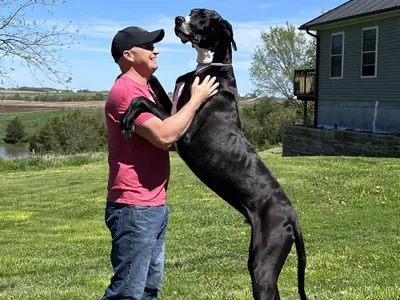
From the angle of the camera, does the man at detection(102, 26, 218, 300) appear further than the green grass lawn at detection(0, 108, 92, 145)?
No

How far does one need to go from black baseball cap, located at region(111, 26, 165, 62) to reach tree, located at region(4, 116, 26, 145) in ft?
169

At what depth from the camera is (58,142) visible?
44750 millimetres

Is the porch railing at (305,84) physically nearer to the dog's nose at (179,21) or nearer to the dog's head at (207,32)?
the dog's head at (207,32)

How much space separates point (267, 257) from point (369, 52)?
62.9 ft

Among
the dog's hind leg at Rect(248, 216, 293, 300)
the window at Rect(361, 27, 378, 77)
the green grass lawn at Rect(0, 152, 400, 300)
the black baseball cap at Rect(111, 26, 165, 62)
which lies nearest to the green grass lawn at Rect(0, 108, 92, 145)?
the window at Rect(361, 27, 378, 77)

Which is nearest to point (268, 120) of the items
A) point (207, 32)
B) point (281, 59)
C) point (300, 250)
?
point (281, 59)

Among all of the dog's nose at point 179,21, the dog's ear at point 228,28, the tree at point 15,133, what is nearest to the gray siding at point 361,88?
the dog's ear at point 228,28

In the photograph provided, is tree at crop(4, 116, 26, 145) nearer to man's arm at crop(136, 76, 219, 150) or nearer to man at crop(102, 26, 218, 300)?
man at crop(102, 26, 218, 300)

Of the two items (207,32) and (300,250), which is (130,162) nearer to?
(207,32)

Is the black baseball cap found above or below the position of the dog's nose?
below

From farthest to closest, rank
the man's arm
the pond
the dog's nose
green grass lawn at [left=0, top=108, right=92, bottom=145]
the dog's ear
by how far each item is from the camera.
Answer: green grass lawn at [left=0, top=108, right=92, bottom=145]
the pond
the dog's ear
the dog's nose
the man's arm

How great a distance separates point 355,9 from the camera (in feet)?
71.1

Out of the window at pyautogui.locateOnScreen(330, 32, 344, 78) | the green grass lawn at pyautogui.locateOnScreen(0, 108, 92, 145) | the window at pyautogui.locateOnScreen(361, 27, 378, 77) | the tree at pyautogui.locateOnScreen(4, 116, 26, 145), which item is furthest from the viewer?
the green grass lawn at pyautogui.locateOnScreen(0, 108, 92, 145)

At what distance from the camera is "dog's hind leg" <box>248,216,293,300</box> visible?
304cm
